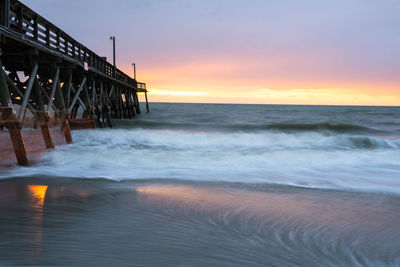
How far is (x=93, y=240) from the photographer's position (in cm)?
324

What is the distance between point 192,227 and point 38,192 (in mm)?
2916

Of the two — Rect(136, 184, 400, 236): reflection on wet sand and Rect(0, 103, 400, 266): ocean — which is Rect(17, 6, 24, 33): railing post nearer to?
Rect(0, 103, 400, 266): ocean

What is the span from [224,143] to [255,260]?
12174mm

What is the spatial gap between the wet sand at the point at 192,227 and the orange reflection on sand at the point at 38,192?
0.08ft

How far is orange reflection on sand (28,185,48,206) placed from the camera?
4.54 m

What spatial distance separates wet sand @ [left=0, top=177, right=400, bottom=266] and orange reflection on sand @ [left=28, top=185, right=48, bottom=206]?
0.08 ft

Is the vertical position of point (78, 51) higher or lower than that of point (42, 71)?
higher

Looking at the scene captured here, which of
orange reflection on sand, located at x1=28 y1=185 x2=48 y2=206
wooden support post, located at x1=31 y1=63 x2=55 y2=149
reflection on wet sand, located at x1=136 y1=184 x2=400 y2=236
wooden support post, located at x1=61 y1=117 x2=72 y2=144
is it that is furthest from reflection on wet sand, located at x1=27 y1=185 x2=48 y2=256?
wooden support post, located at x1=61 y1=117 x2=72 y2=144

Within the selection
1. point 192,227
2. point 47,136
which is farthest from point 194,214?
point 47,136

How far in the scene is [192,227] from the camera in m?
3.68

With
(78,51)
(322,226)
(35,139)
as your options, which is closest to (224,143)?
(78,51)

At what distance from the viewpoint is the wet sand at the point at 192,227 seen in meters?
2.96

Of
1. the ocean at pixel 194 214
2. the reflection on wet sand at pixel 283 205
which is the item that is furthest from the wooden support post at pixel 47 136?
the reflection on wet sand at pixel 283 205

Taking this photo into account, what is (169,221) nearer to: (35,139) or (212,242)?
(212,242)
